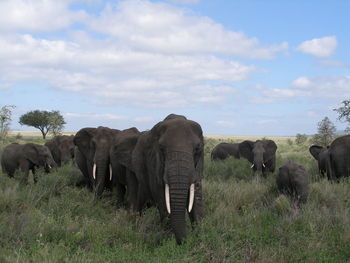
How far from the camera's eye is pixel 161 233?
6.76 metres

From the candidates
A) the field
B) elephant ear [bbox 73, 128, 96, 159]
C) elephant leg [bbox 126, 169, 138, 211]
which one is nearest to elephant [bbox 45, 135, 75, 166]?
elephant ear [bbox 73, 128, 96, 159]

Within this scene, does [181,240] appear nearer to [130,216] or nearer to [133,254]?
[133,254]

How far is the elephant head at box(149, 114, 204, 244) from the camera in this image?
591 cm

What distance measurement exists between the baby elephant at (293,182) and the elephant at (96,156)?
421 cm

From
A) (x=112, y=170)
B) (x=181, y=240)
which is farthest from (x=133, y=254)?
(x=112, y=170)

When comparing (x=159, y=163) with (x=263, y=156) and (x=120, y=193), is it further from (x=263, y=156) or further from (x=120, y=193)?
(x=263, y=156)

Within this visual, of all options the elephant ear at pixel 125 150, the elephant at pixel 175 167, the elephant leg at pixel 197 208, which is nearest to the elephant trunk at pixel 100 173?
the elephant ear at pixel 125 150

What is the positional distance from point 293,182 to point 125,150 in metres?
3.88

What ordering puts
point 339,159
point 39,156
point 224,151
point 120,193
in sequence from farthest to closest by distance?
point 224,151 → point 39,156 → point 339,159 → point 120,193

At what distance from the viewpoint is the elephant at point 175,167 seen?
593 cm

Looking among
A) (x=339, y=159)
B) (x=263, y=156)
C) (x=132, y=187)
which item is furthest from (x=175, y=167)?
(x=263, y=156)

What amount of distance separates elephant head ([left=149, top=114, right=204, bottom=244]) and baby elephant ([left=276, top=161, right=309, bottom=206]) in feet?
11.3

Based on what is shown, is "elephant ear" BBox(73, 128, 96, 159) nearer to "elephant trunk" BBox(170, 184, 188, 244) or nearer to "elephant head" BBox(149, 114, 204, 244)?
"elephant head" BBox(149, 114, 204, 244)

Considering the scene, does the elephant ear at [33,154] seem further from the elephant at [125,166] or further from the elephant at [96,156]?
the elephant at [125,166]
